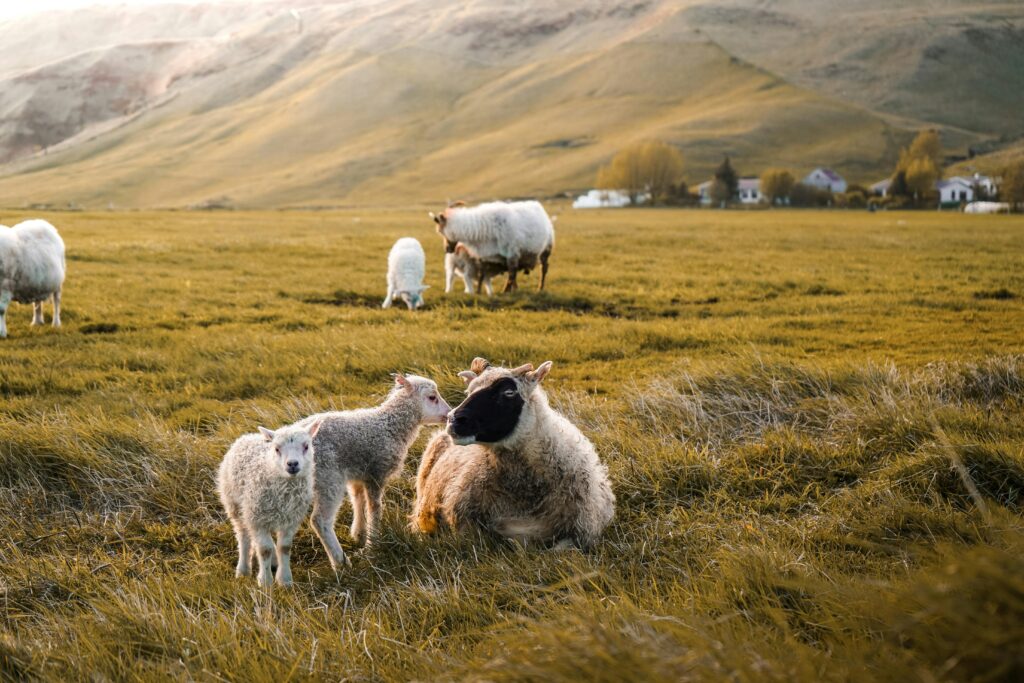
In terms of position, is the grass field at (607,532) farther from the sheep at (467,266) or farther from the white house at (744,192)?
the white house at (744,192)

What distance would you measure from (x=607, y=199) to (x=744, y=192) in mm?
24030

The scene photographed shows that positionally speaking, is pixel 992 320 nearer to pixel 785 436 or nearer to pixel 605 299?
pixel 605 299

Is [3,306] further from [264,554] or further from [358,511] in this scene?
[264,554]

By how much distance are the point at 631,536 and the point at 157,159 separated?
211 metres

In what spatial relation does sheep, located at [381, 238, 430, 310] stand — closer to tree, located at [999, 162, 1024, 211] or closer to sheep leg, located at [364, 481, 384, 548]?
sheep leg, located at [364, 481, 384, 548]

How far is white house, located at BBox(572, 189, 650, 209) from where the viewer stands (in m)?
128

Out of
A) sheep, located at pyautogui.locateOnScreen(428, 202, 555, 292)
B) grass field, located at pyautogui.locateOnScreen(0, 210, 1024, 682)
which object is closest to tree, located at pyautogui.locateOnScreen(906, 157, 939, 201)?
sheep, located at pyautogui.locateOnScreen(428, 202, 555, 292)

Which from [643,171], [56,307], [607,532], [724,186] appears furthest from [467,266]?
[643,171]

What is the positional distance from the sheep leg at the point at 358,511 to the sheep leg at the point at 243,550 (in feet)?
2.63

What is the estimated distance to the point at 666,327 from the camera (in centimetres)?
1399

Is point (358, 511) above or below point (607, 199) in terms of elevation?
below

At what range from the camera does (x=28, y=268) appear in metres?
13.8

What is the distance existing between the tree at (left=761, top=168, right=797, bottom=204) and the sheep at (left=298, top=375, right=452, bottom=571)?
123 meters

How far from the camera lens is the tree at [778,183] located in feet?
391
